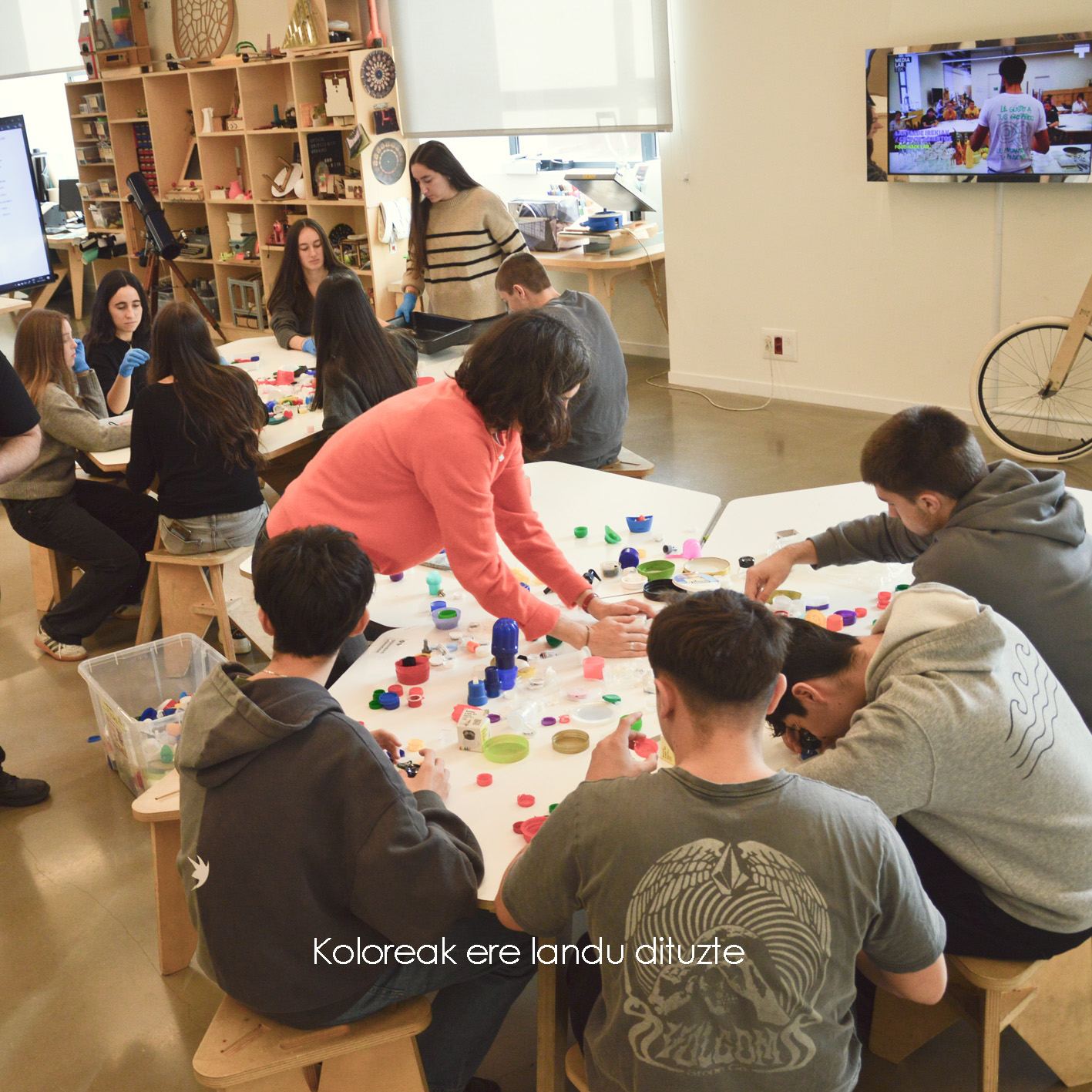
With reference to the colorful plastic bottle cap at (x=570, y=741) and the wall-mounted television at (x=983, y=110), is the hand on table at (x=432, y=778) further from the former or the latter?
the wall-mounted television at (x=983, y=110)

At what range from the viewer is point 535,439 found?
6.96ft

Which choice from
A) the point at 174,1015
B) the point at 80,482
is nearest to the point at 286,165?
the point at 80,482

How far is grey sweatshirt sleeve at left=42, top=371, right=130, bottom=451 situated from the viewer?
3.62 metres

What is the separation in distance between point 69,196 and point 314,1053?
1014cm

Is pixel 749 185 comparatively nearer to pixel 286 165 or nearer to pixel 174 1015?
pixel 286 165

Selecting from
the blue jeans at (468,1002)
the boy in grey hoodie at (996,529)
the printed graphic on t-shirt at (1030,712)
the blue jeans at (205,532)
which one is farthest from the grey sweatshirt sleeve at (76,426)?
the printed graphic on t-shirt at (1030,712)

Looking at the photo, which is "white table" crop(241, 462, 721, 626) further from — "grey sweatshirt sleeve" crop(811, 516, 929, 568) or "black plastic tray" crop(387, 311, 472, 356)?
"black plastic tray" crop(387, 311, 472, 356)

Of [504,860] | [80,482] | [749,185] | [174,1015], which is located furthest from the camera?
[749,185]

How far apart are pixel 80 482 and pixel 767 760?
9.71ft

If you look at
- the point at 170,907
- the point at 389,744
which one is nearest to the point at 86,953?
the point at 170,907

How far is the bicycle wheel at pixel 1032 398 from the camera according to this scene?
4.71 meters

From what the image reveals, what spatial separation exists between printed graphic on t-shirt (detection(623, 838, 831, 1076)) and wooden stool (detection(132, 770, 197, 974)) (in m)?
1.37

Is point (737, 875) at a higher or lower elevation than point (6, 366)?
lower

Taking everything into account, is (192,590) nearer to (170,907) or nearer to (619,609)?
(170,907)
